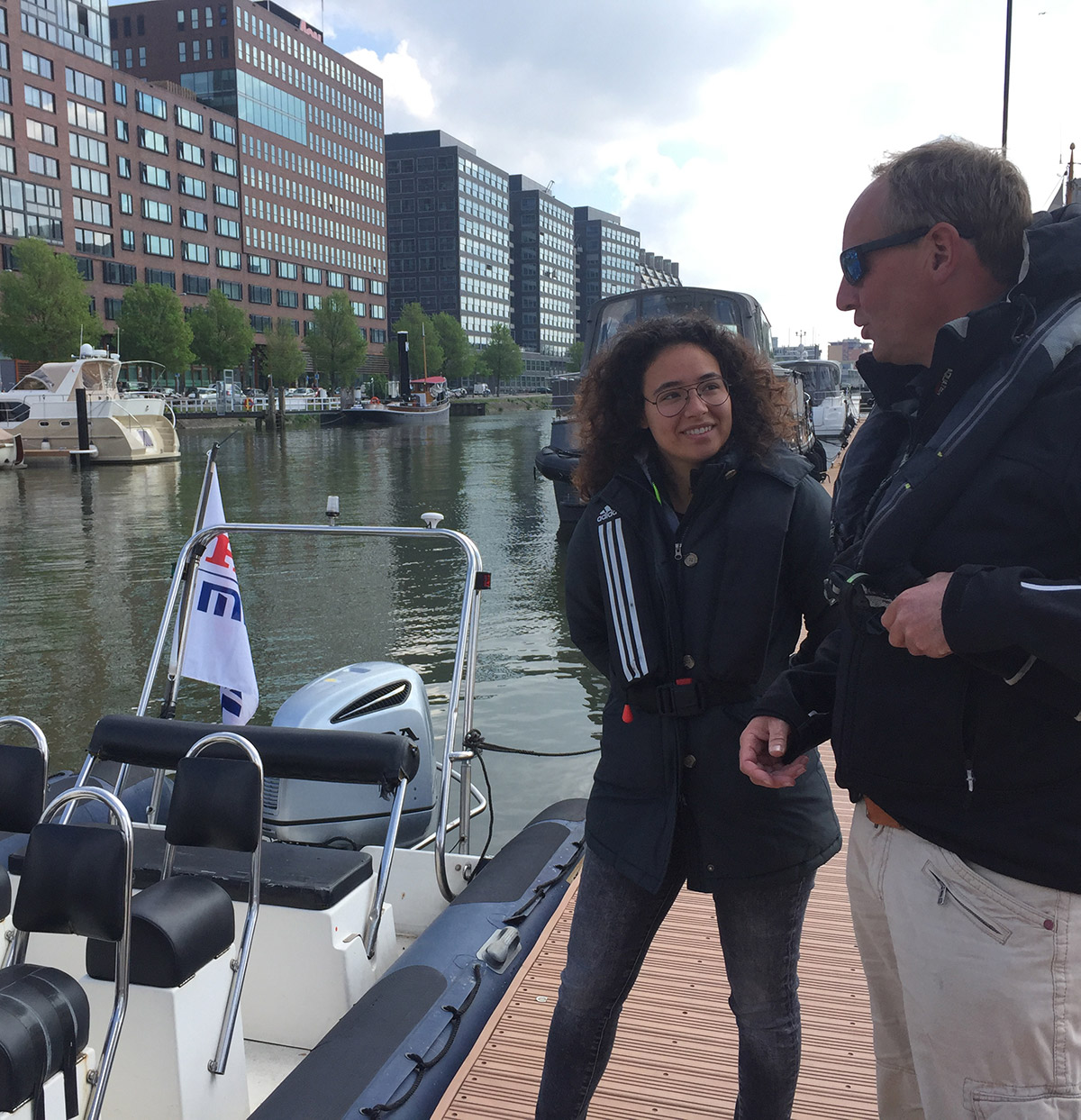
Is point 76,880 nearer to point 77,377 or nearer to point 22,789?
point 22,789

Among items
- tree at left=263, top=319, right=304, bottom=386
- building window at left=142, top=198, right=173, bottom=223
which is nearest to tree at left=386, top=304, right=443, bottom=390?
tree at left=263, top=319, right=304, bottom=386

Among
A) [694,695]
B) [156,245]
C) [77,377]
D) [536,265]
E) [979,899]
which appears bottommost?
[979,899]


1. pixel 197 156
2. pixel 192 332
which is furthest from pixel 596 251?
pixel 192 332

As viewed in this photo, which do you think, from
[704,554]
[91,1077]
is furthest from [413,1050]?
[704,554]

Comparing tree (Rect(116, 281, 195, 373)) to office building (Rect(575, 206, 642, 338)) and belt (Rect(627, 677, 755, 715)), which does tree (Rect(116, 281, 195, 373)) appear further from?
office building (Rect(575, 206, 642, 338))

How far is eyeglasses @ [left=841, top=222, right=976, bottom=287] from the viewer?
1479mm

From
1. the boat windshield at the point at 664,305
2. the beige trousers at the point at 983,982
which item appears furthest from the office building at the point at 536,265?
the beige trousers at the point at 983,982

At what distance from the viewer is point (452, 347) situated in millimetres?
102375

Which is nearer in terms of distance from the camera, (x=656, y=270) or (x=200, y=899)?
(x=200, y=899)

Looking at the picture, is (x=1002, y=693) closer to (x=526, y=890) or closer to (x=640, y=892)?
(x=640, y=892)

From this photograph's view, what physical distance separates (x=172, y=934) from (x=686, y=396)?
65.0 inches

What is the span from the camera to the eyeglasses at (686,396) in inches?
83.7

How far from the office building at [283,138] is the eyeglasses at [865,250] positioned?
80.5m

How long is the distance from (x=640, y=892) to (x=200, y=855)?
1.85 metres
